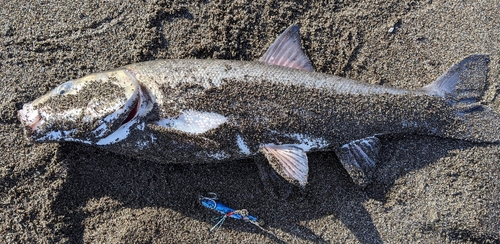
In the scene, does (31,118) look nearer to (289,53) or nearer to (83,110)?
(83,110)

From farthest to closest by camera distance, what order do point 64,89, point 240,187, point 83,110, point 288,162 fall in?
point 240,187
point 288,162
point 64,89
point 83,110

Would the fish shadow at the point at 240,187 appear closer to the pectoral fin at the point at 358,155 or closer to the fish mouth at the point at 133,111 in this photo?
the pectoral fin at the point at 358,155

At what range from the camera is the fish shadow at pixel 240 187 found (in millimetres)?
4020

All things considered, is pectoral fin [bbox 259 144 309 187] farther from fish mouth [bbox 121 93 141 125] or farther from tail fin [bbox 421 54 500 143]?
tail fin [bbox 421 54 500 143]

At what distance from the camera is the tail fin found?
3.88 metres

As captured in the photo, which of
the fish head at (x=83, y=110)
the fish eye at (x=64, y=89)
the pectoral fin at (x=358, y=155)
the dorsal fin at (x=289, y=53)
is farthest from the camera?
the dorsal fin at (x=289, y=53)

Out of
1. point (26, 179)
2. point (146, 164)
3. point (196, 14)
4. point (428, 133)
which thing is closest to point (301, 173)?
point (428, 133)

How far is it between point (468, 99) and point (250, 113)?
228 cm

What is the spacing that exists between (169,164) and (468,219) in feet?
10.4

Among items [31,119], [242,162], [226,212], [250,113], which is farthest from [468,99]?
[31,119]

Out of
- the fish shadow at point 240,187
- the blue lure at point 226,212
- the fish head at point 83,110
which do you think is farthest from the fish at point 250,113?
the blue lure at point 226,212

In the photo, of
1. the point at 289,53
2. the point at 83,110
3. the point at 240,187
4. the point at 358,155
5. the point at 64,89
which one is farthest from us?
the point at 240,187

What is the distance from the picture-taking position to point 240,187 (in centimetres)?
413

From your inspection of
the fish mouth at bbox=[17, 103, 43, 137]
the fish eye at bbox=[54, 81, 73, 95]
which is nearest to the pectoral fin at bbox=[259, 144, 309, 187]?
→ the fish eye at bbox=[54, 81, 73, 95]
